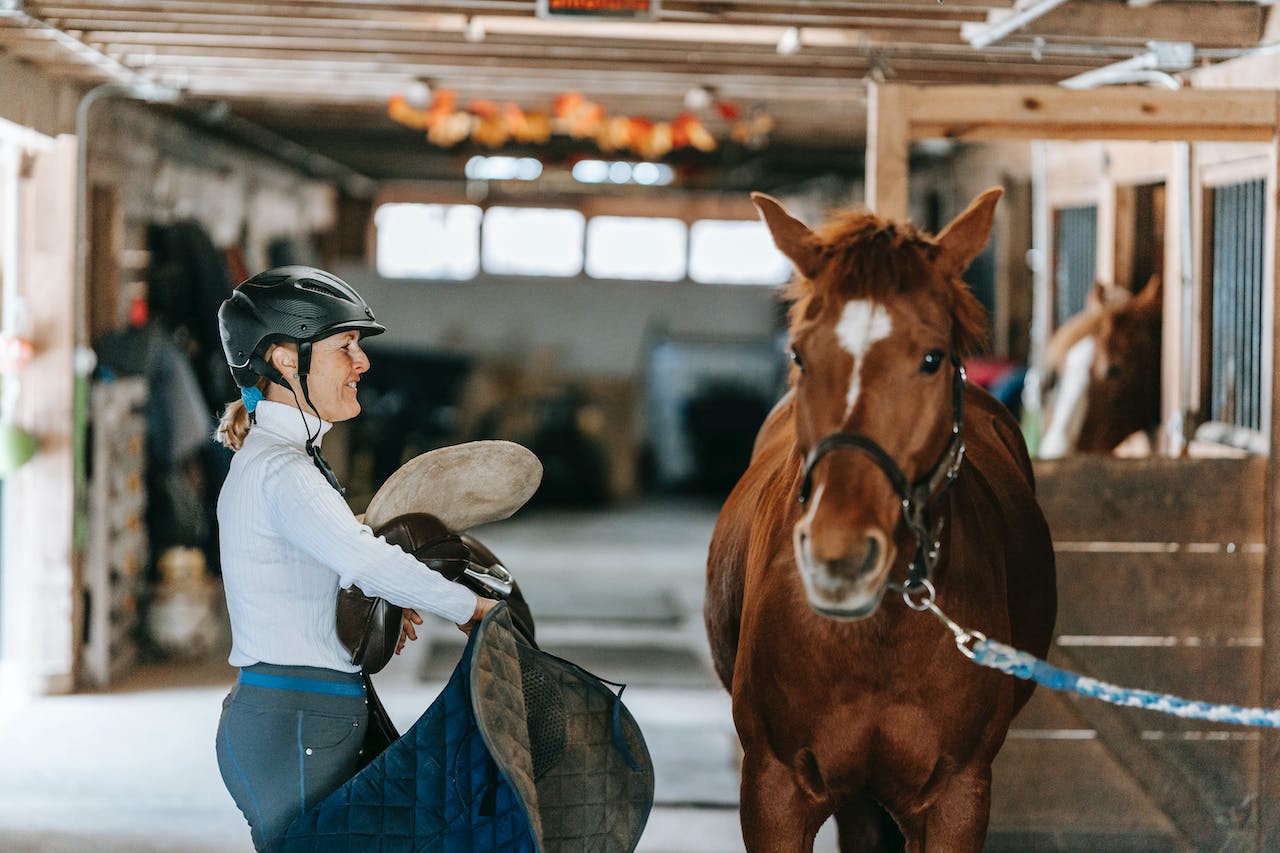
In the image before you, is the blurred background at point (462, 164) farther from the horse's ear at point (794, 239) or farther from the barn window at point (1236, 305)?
the horse's ear at point (794, 239)

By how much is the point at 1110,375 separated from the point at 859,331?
3.07 metres

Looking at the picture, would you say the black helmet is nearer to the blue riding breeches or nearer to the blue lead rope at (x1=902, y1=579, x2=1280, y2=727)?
the blue riding breeches

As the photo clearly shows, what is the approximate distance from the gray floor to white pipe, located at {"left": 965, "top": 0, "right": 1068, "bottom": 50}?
2.34 m

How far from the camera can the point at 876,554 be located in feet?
6.37

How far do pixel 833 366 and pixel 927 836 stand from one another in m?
0.95

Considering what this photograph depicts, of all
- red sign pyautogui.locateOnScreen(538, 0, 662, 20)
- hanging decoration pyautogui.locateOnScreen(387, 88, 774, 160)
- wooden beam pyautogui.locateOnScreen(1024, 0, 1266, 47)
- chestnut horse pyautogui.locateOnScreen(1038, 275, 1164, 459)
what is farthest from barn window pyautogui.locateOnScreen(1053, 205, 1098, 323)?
red sign pyautogui.locateOnScreen(538, 0, 662, 20)

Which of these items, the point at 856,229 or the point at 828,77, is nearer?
the point at 856,229

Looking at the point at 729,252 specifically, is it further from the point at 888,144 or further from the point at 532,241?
the point at 888,144

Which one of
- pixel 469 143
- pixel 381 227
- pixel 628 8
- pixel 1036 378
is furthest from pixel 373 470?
pixel 628 8

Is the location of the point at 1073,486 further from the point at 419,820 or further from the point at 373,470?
the point at 373,470

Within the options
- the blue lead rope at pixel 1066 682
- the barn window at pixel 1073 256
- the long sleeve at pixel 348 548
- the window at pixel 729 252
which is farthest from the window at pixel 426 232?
the blue lead rope at pixel 1066 682

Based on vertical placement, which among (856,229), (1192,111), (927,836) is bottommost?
(927,836)

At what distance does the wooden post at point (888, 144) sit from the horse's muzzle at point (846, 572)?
5.52ft

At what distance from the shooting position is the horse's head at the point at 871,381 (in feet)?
6.38
